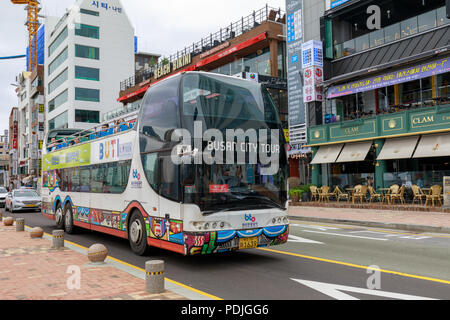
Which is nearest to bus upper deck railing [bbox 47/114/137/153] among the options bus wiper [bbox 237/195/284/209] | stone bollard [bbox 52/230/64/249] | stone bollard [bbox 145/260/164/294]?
stone bollard [bbox 52/230/64/249]

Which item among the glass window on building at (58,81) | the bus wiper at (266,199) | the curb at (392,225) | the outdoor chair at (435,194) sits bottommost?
the curb at (392,225)

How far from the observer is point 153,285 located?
19.3ft

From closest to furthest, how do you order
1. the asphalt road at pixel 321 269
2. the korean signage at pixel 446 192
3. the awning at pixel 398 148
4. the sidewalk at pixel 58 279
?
the sidewalk at pixel 58 279
the asphalt road at pixel 321 269
the korean signage at pixel 446 192
the awning at pixel 398 148

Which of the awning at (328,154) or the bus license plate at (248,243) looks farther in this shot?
the awning at (328,154)

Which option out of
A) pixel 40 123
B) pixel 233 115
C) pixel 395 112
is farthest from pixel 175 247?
pixel 40 123

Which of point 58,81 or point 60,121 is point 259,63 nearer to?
point 60,121

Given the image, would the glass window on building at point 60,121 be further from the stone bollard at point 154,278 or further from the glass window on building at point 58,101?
the stone bollard at point 154,278

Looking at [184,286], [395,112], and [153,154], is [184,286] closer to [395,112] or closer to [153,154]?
[153,154]

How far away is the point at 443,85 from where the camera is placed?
2227cm

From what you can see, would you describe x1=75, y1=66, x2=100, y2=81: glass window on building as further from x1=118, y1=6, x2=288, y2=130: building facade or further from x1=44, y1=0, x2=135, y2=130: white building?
x1=118, y1=6, x2=288, y2=130: building facade

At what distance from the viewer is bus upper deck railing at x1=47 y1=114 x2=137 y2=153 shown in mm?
10203

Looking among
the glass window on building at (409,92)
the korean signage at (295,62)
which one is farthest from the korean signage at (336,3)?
the glass window on building at (409,92)

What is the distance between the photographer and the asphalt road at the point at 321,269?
6.27 metres

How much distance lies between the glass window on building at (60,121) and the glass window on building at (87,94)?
339 centimetres
